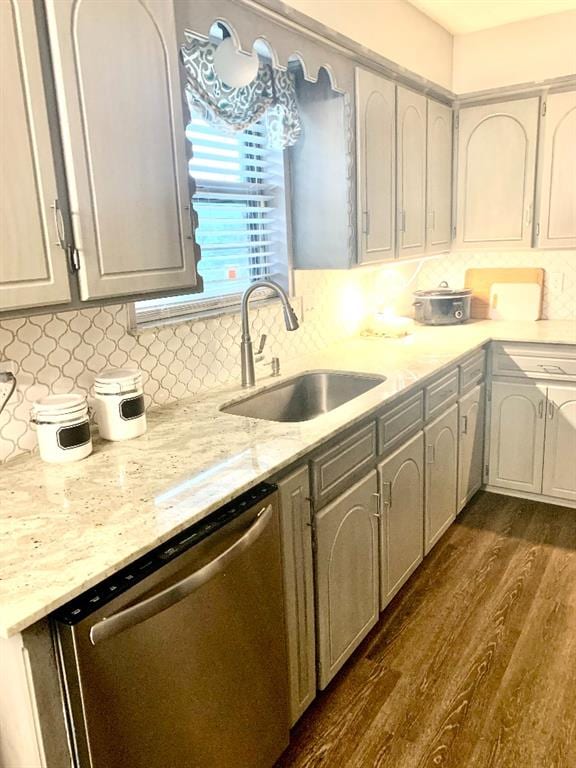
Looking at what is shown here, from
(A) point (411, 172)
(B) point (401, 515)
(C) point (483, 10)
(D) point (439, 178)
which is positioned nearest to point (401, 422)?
(B) point (401, 515)

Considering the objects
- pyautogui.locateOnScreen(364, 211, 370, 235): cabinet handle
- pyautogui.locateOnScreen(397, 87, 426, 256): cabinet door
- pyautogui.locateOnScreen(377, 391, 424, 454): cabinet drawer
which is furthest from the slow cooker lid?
pyautogui.locateOnScreen(377, 391, 424, 454): cabinet drawer

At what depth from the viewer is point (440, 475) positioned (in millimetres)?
2756

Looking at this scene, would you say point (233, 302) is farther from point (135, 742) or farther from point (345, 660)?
point (135, 742)

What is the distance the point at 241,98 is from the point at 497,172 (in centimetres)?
191

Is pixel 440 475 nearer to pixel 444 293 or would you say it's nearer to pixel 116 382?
pixel 444 293

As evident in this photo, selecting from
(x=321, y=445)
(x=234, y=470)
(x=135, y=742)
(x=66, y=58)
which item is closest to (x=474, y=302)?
(x=321, y=445)

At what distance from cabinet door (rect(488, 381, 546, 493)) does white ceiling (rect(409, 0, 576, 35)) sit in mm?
2000

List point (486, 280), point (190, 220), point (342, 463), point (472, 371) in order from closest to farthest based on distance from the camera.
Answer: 1. point (190, 220)
2. point (342, 463)
3. point (472, 371)
4. point (486, 280)

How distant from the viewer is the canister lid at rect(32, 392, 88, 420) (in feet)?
5.06

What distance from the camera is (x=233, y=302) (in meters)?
2.43

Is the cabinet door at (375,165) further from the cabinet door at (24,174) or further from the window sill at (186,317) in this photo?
the cabinet door at (24,174)

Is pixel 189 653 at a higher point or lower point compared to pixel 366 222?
lower

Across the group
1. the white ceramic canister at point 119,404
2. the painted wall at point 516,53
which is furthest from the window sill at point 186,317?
the painted wall at point 516,53

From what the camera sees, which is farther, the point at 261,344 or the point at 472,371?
the point at 472,371
